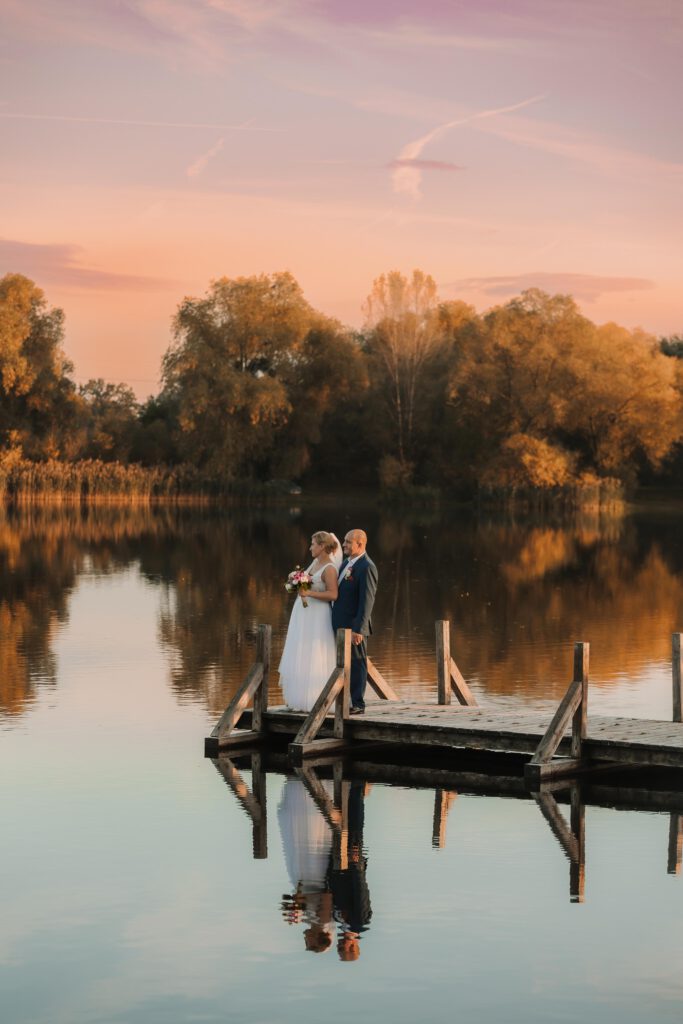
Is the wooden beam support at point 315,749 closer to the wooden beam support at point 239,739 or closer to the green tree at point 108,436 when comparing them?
the wooden beam support at point 239,739

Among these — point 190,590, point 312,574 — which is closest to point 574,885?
point 312,574

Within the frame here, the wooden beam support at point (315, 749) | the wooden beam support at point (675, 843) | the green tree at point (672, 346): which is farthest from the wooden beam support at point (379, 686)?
the green tree at point (672, 346)

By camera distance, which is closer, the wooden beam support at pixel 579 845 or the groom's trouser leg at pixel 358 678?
the wooden beam support at pixel 579 845

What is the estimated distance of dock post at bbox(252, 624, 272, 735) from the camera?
15.6 metres

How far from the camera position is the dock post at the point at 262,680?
1559 cm

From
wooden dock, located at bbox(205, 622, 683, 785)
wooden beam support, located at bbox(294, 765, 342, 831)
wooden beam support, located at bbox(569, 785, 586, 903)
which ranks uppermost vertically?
wooden dock, located at bbox(205, 622, 683, 785)

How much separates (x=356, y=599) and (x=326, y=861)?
14.3 feet

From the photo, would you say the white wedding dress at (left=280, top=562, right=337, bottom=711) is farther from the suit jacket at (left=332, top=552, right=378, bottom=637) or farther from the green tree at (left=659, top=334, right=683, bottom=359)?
the green tree at (left=659, top=334, right=683, bottom=359)

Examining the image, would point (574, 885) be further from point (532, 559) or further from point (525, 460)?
point (525, 460)

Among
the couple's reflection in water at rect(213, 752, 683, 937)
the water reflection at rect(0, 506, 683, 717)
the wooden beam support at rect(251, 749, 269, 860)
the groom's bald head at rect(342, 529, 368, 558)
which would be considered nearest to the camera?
the couple's reflection in water at rect(213, 752, 683, 937)

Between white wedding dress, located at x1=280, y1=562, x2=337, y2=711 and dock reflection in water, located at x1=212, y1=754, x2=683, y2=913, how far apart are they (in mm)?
774

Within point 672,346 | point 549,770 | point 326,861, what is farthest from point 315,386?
point 326,861

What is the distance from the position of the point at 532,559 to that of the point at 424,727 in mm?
31689

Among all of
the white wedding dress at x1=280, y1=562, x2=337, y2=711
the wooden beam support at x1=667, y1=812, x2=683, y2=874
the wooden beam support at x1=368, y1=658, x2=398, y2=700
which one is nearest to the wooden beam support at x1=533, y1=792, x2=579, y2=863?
the wooden beam support at x1=667, y1=812, x2=683, y2=874
